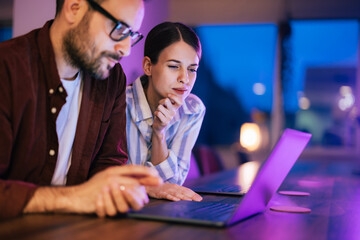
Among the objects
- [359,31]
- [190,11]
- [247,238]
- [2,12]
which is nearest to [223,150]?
[190,11]

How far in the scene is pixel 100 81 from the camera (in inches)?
58.7

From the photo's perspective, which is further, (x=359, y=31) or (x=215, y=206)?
(x=359, y=31)

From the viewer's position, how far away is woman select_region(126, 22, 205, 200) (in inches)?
70.6

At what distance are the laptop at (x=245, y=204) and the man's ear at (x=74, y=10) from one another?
24.9 inches

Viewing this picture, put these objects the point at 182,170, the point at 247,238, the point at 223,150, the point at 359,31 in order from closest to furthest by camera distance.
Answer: the point at 247,238, the point at 182,170, the point at 359,31, the point at 223,150

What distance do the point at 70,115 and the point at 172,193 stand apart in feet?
1.43

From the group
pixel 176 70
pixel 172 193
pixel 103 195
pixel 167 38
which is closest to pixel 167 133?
pixel 176 70

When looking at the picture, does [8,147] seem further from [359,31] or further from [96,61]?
[359,31]

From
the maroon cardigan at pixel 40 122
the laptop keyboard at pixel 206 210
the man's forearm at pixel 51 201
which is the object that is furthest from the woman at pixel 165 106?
the man's forearm at pixel 51 201

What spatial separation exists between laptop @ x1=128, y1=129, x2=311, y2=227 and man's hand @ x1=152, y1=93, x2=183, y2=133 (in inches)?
20.3

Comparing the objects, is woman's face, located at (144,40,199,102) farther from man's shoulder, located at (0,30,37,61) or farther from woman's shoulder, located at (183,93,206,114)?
man's shoulder, located at (0,30,37,61)

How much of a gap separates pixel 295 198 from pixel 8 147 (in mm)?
1038

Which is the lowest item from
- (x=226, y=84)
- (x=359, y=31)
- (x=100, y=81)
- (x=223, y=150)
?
(x=223, y=150)

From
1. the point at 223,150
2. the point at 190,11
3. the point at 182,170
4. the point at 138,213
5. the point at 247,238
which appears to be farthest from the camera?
the point at 223,150
